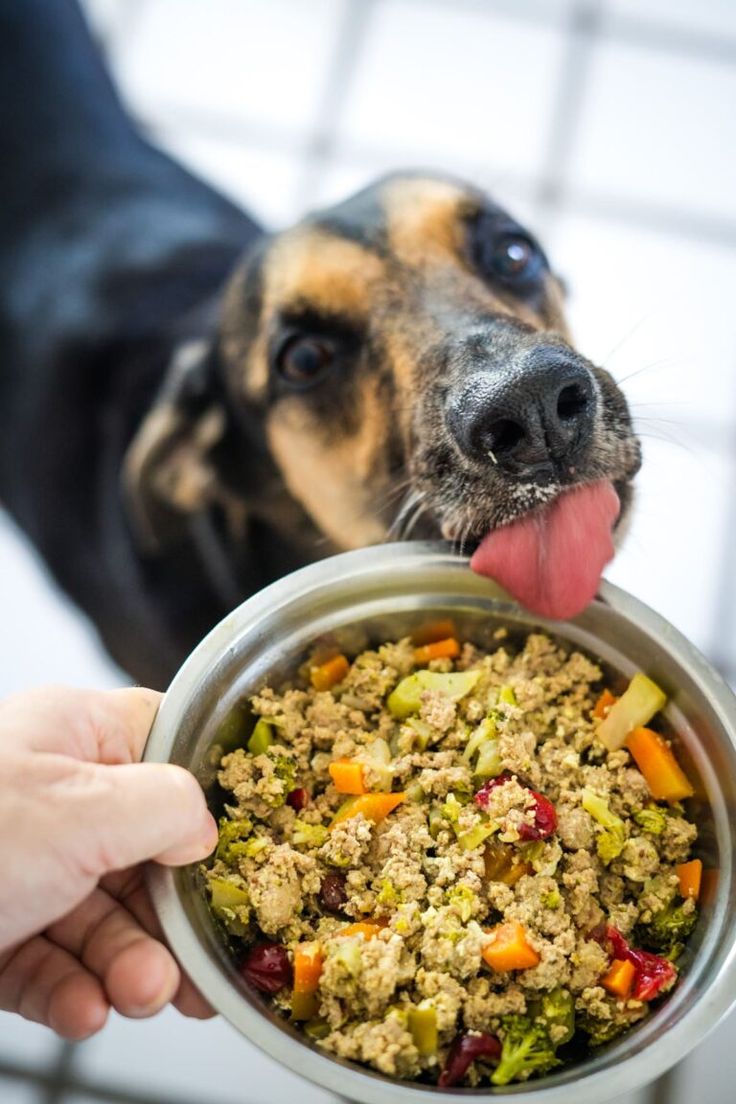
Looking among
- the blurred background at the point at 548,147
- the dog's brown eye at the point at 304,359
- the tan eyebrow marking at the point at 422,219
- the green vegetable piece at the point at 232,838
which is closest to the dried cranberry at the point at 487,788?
the green vegetable piece at the point at 232,838

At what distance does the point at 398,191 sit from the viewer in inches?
75.2

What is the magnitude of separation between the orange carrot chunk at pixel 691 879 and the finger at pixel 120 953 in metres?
0.67

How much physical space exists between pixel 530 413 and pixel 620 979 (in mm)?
752

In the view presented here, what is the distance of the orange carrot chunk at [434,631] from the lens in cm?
161

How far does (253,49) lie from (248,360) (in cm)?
198

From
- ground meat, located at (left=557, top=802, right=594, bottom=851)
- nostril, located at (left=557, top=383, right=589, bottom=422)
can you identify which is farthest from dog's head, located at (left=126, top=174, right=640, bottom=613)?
ground meat, located at (left=557, top=802, right=594, bottom=851)

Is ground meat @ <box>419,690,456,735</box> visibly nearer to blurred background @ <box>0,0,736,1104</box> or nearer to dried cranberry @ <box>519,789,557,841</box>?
dried cranberry @ <box>519,789,557,841</box>

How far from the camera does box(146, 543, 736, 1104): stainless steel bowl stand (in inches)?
47.9

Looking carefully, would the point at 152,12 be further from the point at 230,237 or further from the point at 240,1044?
the point at 240,1044

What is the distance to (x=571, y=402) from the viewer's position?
1523mm

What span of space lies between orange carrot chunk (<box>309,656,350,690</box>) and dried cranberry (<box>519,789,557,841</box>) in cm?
35

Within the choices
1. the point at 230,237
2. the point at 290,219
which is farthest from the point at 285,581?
the point at 290,219

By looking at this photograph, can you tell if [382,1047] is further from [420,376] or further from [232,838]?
[420,376]

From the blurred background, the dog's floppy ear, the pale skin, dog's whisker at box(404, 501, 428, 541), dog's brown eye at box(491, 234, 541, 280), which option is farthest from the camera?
the blurred background
